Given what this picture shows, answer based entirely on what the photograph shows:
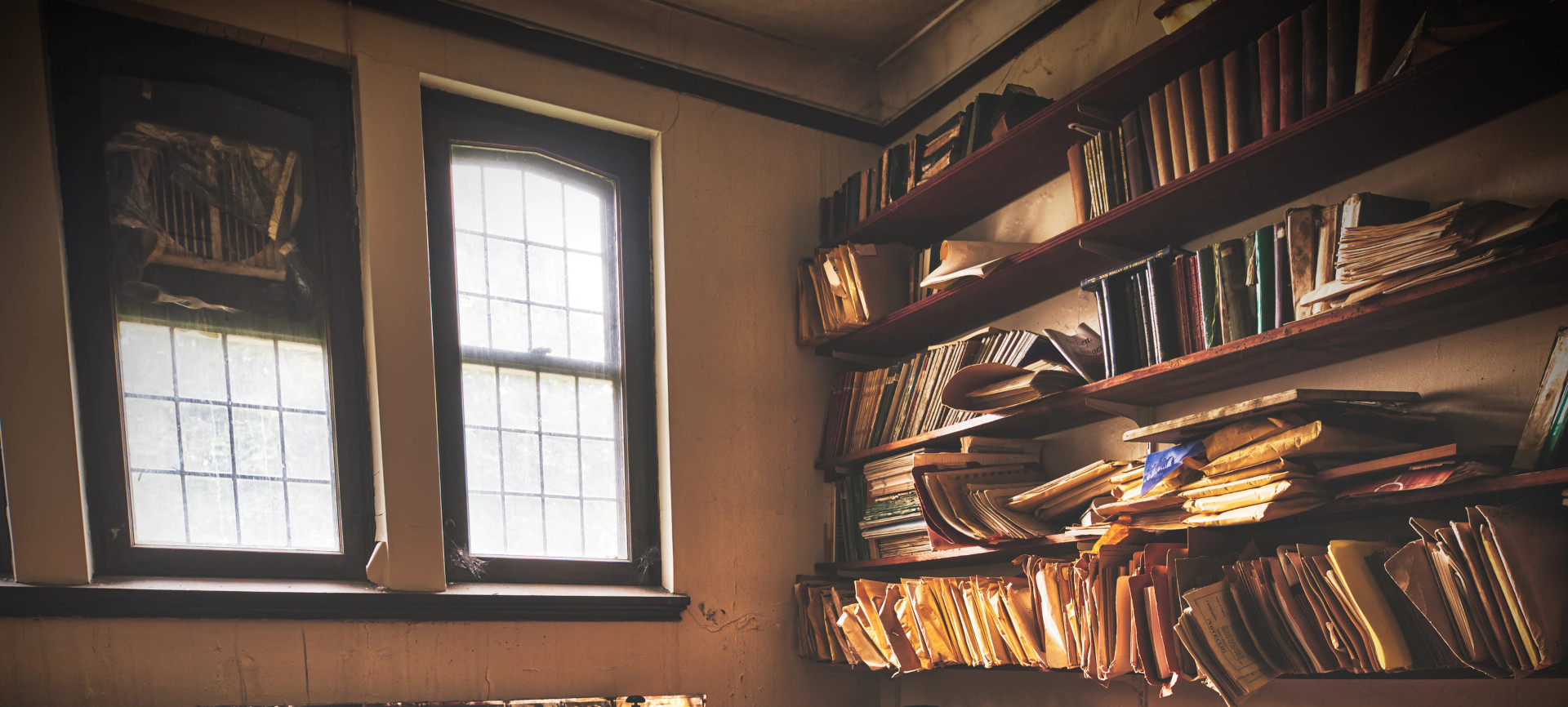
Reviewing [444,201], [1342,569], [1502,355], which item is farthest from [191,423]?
[1502,355]

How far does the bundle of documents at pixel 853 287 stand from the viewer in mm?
3424

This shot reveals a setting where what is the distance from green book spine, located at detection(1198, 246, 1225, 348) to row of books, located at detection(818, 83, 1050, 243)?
0.88 metres

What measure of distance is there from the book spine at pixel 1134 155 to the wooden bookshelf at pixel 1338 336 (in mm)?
494

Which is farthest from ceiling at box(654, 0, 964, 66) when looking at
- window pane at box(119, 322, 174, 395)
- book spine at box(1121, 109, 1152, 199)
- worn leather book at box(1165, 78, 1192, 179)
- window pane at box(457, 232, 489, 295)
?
window pane at box(119, 322, 174, 395)

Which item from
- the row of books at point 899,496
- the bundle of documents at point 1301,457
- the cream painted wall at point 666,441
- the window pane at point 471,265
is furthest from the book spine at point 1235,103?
the window pane at point 471,265

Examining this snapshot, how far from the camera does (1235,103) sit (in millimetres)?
2270

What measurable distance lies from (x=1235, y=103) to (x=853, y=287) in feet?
4.82

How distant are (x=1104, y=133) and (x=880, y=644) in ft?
5.44

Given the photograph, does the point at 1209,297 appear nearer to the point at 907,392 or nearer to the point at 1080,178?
the point at 1080,178

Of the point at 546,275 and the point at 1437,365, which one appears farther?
the point at 546,275

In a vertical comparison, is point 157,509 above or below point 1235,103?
below

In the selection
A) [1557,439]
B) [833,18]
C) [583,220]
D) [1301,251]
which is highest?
[833,18]

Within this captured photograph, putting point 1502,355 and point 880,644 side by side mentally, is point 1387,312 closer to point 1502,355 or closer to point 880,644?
point 1502,355

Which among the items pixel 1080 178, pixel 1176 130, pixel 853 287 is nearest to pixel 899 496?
pixel 853 287
